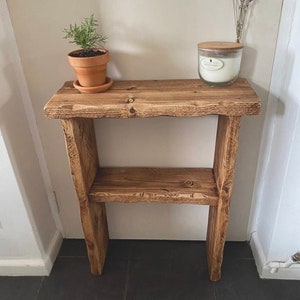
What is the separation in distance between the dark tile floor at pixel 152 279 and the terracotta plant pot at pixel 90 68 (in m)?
0.87

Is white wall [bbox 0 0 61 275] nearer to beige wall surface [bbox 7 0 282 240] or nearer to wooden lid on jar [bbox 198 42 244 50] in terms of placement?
beige wall surface [bbox 7 0 282 240]

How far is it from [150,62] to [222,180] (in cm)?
50

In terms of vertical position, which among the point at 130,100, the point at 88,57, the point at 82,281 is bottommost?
the point at 82,281

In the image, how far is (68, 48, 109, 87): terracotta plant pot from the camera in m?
0.93

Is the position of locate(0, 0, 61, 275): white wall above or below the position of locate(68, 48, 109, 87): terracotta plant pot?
below

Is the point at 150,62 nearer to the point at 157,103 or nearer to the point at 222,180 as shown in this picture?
the point at 157,103

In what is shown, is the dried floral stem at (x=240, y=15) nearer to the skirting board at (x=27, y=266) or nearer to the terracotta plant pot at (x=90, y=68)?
the terracotta plant pot at (x=90, y=68)

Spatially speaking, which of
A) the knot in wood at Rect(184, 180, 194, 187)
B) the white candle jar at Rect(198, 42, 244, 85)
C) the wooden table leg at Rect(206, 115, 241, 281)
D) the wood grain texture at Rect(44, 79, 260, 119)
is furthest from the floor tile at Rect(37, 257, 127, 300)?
the white candle jar at Rect(198, 42, 244, 85)

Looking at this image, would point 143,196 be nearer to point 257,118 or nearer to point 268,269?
point 257,118

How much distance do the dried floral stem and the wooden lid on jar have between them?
0.06 metres

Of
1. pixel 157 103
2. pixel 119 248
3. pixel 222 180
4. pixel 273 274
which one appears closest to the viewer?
pixel 157 103

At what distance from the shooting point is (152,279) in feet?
4.33

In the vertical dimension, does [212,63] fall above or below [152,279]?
above

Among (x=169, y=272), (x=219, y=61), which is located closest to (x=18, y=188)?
(x=169, y=272)
